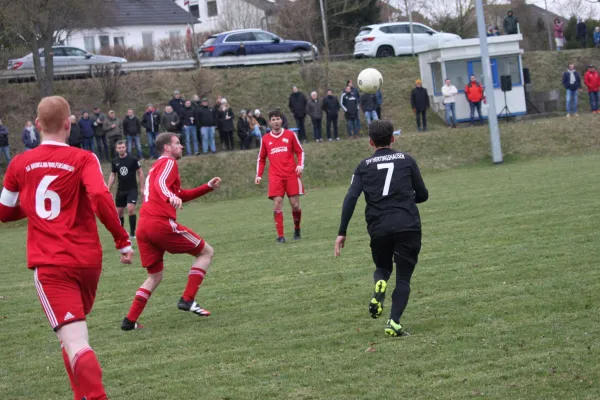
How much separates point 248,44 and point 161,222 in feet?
106

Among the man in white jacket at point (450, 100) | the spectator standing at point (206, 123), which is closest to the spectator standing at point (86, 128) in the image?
the spectator standing at point (206, 123)

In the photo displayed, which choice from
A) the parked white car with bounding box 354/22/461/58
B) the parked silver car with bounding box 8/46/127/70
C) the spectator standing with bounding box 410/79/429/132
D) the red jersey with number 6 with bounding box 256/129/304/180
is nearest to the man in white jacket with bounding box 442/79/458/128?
the spectator standing with bounding box 410/79/429/132

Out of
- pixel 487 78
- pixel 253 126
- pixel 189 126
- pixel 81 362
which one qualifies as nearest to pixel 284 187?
pixel 81 362

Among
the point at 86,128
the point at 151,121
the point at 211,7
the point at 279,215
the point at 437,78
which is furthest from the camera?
the point at 211,7

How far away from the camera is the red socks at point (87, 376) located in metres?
5.03

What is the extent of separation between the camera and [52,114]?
5219 mm

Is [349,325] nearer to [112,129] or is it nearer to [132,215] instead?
[132,215]

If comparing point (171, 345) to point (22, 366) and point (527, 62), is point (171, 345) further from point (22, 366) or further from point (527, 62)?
point (527, 62)

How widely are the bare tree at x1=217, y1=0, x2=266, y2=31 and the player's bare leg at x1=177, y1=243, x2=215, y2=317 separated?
49766 mm

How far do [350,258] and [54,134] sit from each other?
698cm

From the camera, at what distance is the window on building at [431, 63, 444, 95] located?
113 ft

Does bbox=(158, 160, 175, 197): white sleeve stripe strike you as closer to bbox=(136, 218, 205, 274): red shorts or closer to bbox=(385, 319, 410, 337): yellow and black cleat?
bbox=(136, 218, 205, 274): red shorts

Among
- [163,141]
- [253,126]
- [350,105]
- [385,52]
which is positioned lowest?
[163,141]

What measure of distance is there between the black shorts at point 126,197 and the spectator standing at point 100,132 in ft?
39.6
